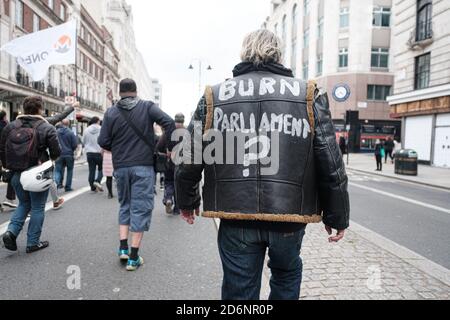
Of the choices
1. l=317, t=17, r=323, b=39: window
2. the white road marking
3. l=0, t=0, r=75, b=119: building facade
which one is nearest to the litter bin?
the white road marking

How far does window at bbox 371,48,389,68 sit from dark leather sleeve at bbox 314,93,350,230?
37363mm

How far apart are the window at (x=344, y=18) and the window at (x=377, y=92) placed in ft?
21.1

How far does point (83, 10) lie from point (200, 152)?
164ft

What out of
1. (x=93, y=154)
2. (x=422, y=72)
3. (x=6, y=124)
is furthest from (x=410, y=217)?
(x=422, y=72)

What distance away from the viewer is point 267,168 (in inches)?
79.9

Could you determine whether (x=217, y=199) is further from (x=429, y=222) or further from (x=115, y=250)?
(x=429, y=222)

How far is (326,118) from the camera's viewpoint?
2.05m

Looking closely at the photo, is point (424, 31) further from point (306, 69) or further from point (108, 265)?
point (108, 265)

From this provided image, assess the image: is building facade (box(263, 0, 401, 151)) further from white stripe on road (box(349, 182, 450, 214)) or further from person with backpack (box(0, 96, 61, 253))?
person with backpack (box(0, 96, 61, 253))

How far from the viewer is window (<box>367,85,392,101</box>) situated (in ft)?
117

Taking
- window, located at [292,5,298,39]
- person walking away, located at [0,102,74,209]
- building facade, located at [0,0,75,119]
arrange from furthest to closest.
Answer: window, located at [292,5,298,39], building facade, located at [0,0,75,119], person walking away, located at [0,102,74,209]

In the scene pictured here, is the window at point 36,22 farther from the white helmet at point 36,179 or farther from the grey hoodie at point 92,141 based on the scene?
the white helmet at point 36,179

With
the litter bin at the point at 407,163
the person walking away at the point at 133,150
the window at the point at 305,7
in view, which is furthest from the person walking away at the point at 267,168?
the window at the point at 305,7

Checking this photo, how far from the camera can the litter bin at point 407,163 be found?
52.8 feet
